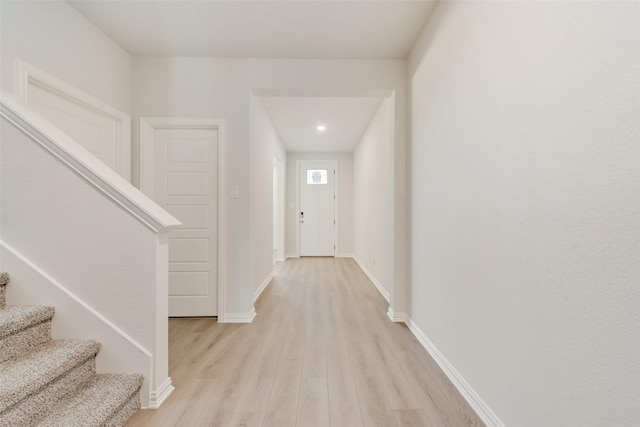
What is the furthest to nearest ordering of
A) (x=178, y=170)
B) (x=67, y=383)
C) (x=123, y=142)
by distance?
(x=178, y=170) → (x=123, y=142) → (x=67, y=383)

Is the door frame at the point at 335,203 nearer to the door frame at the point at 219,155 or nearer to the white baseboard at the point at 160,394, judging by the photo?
the door frame at the point at 219,155

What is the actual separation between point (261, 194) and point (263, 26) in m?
2.00

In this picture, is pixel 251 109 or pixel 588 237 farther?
pixel 251 109

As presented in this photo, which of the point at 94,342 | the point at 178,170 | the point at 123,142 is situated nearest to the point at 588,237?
the point at 94,342

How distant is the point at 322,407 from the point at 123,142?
9.23 ft

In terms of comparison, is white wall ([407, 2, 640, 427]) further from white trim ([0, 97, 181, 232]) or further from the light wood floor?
white trim ([0, 97, 181, 232])

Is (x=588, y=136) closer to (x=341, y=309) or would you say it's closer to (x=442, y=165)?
(x=442, y=165)

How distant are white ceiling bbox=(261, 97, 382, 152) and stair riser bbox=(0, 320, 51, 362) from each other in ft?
10.0

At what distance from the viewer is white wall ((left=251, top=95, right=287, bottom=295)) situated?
330 cm

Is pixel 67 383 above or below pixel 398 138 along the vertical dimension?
below

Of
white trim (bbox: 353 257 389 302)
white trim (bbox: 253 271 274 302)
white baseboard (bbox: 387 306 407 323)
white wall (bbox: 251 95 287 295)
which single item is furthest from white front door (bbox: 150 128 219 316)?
white trim (bbox: 353 257 389 302)

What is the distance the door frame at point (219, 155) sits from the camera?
2.78m

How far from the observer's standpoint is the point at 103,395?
138 cm

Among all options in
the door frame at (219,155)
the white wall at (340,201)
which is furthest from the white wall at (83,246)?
the white wall at (340,201)
